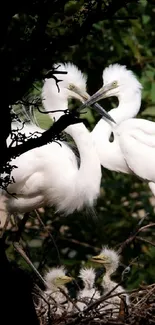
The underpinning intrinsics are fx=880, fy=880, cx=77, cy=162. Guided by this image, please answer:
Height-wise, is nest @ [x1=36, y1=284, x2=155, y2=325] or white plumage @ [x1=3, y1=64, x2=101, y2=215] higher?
white plumage @ [x1=3, y1=64, x2=101, y2=215]

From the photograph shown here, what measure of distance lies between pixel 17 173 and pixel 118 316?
52.4 inches

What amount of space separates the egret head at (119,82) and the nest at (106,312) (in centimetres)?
173

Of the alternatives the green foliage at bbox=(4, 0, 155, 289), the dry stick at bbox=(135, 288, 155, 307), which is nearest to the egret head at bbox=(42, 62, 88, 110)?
the green foliage at bbox=(4, 0, 155, 289)

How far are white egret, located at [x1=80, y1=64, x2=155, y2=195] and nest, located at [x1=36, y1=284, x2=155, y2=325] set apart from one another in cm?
139

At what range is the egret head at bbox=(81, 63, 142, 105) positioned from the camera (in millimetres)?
5105

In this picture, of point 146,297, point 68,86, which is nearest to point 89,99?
point 68,86

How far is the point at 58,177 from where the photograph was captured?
4617 mm

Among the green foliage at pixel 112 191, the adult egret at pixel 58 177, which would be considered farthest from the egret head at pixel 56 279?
the green foliage at pixel 112 191

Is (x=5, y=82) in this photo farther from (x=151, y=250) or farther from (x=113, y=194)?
(x=113, y=194)

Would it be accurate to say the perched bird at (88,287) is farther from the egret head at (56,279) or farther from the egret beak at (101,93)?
the egret beak at (101,93)

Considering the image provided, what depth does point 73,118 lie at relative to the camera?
6.59ft

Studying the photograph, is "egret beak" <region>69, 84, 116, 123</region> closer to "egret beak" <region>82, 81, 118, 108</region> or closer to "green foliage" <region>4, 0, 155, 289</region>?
"egret beak" <region>82, 81, 118, 108</region>

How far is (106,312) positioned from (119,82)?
2.02 meters

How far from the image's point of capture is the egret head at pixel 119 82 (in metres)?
5.11
